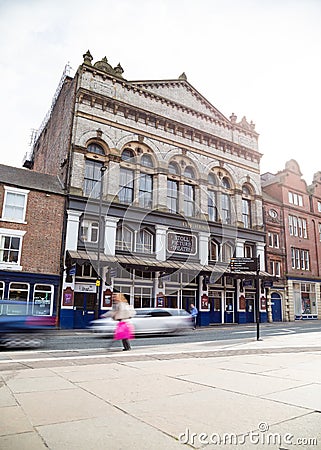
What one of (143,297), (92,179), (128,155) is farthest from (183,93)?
(143,297)

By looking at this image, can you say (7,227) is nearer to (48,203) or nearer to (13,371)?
(48,203)

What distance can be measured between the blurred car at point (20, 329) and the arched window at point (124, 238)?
1265 cm

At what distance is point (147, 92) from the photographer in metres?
30.0

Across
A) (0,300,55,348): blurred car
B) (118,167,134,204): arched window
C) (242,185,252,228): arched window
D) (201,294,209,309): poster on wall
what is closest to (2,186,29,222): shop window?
(118,167,134,204): arched window

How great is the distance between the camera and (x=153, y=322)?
17344 mm

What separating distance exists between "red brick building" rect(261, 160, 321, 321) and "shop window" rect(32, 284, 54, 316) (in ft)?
68.5

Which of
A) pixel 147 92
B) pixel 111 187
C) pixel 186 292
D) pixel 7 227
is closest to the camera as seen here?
pixel 7 227

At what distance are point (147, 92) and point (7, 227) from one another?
1616 centimetres

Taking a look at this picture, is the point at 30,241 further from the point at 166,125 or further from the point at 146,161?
the point at 166,125

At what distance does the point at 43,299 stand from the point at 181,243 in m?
11.4

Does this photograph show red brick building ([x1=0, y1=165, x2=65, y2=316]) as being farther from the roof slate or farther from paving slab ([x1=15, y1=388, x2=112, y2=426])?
paving slab ([x1=15, y1=388, x2=112, y2=426])

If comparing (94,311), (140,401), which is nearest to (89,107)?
(94,311)

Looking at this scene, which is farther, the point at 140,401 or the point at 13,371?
the point at 13,371

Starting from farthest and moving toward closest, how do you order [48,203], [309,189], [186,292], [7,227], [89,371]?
[309,189]
[186,292]
[48,203]
[7,227]
[89,371]
